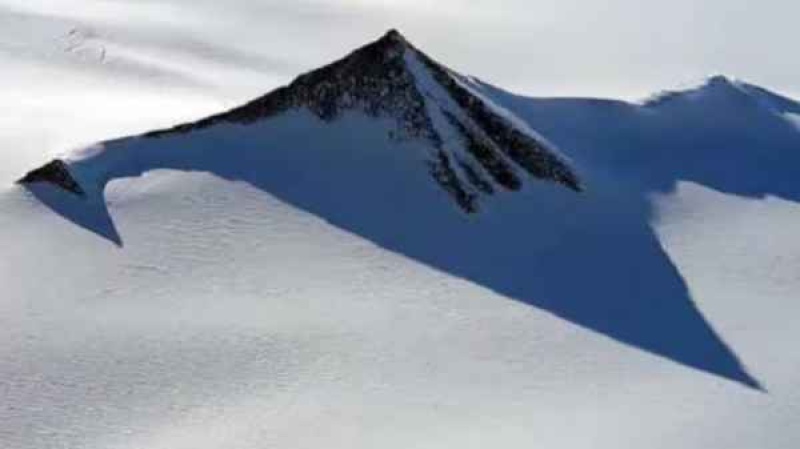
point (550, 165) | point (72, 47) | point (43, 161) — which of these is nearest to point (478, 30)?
point (72, 47)

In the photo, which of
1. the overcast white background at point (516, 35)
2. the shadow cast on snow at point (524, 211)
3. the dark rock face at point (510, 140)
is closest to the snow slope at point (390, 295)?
the shadow cast on snow at point (524, 211)

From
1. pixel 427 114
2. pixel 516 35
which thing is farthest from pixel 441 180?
pixel 516 35

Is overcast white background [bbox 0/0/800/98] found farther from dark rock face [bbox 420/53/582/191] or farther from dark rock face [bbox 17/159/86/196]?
dark rock face [bbox 17/159/86/196]

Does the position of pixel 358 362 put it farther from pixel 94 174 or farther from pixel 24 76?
pixel 24 76

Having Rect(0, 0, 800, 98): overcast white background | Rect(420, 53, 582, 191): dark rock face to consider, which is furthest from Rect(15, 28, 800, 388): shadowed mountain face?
Rect(0, 0, 800, 98): overcast white background

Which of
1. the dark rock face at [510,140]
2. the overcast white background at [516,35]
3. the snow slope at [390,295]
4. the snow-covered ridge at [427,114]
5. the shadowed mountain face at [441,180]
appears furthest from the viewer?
the overcast white background at [516,35]

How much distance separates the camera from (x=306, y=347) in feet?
91.7

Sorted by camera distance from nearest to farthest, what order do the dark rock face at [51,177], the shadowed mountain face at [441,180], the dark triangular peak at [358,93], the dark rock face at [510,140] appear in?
the shadowed mountain face at [441,180]
the dark rock face at [51,177]
the dark triangular peak at [358,93]
the dark rock face at [510,140]

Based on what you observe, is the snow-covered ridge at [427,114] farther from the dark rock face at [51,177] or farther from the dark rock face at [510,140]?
the dark rock face at [51,177]

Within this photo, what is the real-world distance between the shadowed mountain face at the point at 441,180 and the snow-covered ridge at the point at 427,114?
4 centimetres

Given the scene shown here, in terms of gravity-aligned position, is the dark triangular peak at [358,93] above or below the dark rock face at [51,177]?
above

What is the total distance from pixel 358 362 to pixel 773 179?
1773 centimetres

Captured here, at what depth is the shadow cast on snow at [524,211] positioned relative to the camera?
3127cm

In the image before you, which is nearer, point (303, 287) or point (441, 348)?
point (441, 348)
